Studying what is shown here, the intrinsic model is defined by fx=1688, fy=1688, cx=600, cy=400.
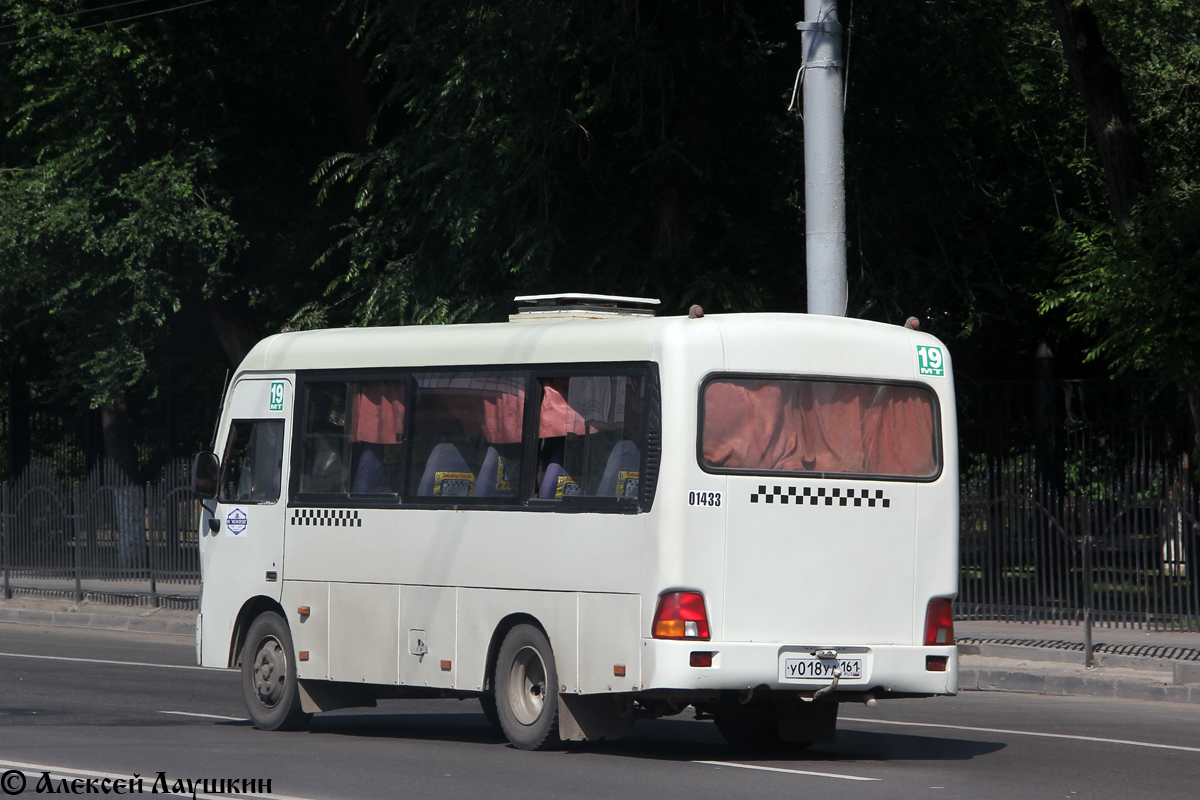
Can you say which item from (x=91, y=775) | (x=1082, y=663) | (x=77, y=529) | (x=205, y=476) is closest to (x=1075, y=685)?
(x=1082, y=663)

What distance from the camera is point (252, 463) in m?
12.1

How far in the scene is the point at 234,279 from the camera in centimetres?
2542

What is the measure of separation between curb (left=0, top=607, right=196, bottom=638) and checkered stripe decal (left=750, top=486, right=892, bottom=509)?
1302cm

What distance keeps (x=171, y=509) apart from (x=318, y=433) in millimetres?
11608

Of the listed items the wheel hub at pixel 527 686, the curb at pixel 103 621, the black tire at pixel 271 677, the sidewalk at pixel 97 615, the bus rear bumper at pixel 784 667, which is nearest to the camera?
the bus rear bumper at pixel 784 667

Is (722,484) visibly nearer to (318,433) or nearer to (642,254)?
(318,433)

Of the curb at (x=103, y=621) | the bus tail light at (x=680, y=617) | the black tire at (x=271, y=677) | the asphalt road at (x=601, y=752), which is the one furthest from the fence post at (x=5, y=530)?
the bus tail light at (x=680, y=617)

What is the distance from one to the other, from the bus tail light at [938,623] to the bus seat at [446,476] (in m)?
2.92

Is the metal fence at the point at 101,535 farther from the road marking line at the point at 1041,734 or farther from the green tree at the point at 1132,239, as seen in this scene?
the road marking line at the point at 1041,734

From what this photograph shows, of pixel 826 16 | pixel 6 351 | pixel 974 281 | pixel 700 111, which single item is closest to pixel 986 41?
pixel 974 281

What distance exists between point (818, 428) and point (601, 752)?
7.80 feet

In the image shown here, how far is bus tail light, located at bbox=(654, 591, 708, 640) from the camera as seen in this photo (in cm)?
929

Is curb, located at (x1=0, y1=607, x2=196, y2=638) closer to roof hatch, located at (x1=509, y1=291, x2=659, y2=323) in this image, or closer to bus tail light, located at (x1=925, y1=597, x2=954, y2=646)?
roof hatch, located at (x1=509, y1=291, x2=659, y2=323)

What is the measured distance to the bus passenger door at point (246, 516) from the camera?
11789mm
